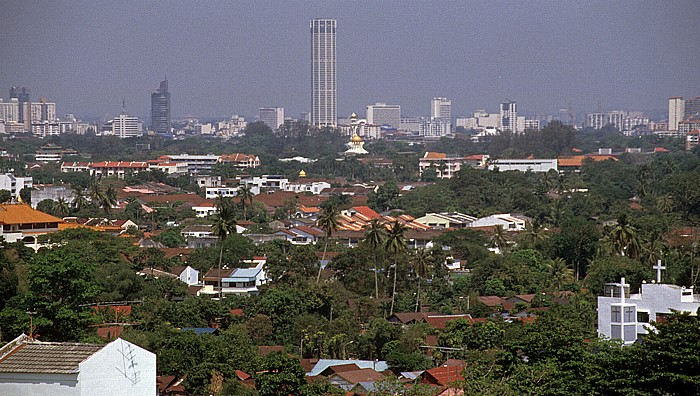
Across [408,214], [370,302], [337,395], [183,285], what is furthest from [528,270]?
[408,214]

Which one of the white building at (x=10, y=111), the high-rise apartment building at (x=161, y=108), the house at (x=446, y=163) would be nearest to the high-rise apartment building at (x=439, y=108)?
the high-rise apartment building at (x=161, y=108)

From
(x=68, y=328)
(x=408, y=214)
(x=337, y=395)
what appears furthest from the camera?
(x=408, y=214)

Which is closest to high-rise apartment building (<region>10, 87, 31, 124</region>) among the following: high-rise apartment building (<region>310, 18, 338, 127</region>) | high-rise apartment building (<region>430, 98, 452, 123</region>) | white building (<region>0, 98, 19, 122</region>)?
white building (<region>0, 98, 19, 122</region>)

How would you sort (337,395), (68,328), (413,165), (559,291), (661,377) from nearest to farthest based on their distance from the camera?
(661,377)
(337,395)
(68,328)
(559,291)
(413,165)

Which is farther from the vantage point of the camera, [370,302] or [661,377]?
[370,302]

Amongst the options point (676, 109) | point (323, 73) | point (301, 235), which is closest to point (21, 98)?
point (323, 73)

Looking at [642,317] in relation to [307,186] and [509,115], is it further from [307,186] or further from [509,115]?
[509,115]

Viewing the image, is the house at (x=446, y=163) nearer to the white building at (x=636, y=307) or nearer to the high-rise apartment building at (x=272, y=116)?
the white building at (x=636, y=307)

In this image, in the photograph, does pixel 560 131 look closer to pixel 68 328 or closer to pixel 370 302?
pixel 370 302
